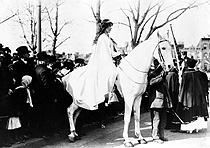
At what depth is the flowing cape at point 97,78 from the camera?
5.10 meters

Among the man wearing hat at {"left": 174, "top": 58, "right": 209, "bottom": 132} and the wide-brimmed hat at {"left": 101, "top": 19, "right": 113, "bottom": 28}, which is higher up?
the wide-brimmed hat at {"left": 101, "top": 19, "right": 113, "bottom": 28}

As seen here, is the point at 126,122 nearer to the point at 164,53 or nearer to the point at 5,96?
the point at 164,53

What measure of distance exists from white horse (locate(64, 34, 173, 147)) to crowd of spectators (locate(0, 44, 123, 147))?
274 millimetres

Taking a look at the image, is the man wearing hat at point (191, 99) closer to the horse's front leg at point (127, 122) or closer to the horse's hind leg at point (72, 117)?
the horse's front leg at point (127, 122)

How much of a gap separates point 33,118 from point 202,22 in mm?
3703

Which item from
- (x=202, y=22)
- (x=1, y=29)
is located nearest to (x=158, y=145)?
(x=202, y=22)

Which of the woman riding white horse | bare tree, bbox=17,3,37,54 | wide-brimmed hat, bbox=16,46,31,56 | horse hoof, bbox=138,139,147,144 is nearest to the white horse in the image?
horse hoof, bbox=138,139,147,144

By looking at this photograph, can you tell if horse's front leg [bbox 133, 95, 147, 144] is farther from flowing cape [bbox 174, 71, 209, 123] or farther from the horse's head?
flowing cape [bbox 174, 71, 209, 123]

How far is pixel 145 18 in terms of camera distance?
5.73m

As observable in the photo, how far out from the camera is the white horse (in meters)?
5.02

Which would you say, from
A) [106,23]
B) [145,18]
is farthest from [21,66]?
[145,18]

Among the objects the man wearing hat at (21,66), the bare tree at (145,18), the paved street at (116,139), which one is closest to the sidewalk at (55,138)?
the paved street at (116,139)

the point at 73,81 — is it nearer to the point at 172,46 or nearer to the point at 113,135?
the point at 113,135

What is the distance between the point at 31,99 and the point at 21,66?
0.56 meters
